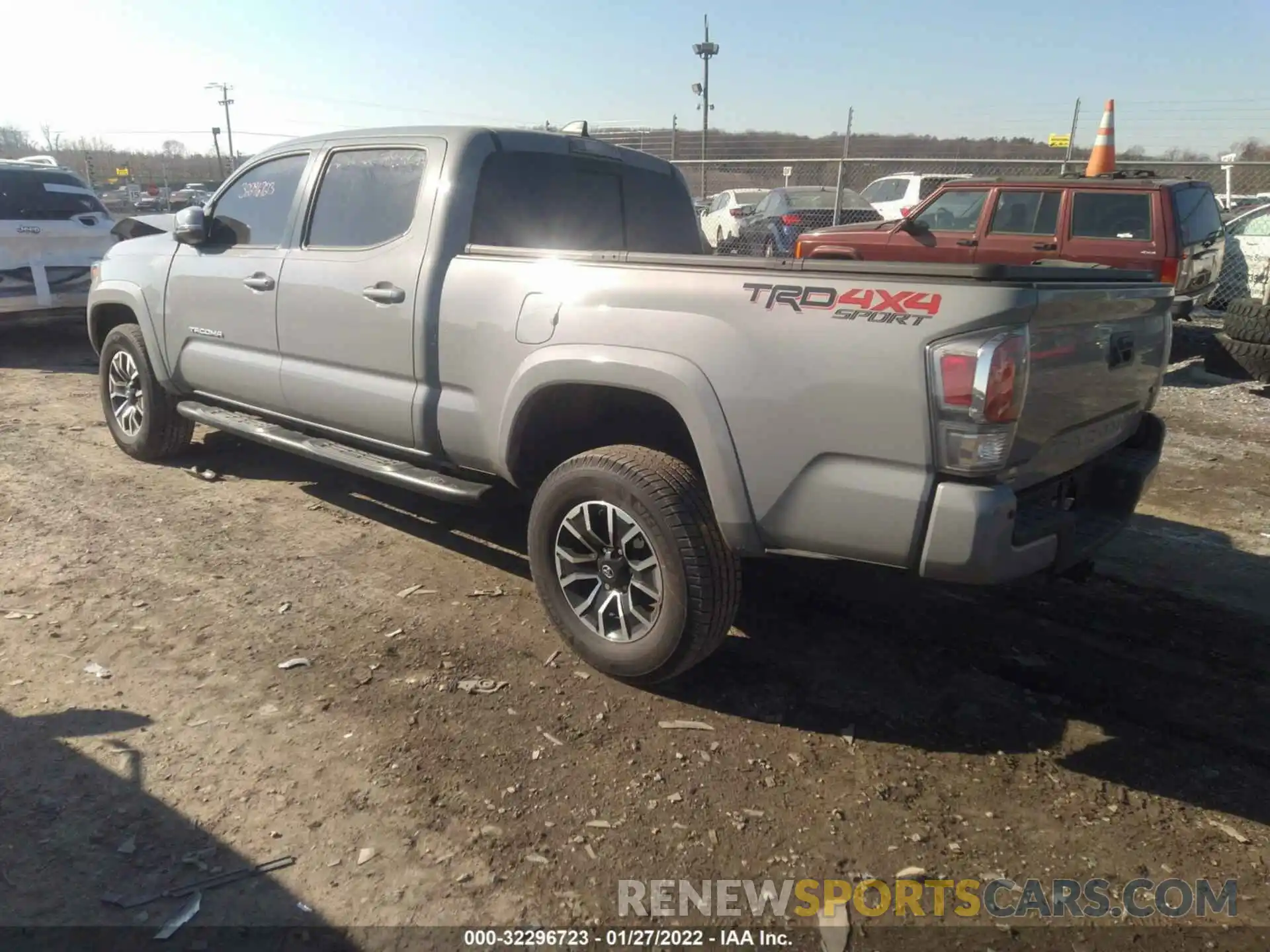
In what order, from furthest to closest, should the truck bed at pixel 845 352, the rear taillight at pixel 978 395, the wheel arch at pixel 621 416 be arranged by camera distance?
the wheel arch at pixel 621 416 < the truck bed at pixel 845 352 < the rear taillight at pixel 978 395

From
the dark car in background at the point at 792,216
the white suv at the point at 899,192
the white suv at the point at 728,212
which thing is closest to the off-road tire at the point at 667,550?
the dark car in background at the point at 792,216

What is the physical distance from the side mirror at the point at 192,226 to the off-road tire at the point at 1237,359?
8.53 meters

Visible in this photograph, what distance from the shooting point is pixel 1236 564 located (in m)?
4.52

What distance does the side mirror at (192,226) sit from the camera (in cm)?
490

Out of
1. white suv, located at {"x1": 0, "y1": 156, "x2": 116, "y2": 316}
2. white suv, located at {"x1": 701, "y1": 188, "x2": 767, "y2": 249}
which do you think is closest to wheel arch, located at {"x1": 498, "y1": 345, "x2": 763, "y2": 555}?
white suv, located at {"x1": 0, "y1": 156, "x2": 116, "y2": 316}

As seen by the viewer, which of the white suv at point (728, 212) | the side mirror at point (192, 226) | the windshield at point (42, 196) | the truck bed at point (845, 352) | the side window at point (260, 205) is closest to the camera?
the truck bed at point (845, 352)

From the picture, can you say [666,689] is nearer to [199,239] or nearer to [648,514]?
[648,514]

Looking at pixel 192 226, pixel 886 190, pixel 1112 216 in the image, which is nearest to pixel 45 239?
pixel 192 226

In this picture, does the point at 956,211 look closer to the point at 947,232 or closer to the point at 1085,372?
the point at 947,232

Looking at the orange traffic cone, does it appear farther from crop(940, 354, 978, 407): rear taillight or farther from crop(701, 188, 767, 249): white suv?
crop(940, 354, 978, 407): rear taillight

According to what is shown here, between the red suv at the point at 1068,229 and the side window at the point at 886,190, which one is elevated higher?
the side window at the point at 886,190

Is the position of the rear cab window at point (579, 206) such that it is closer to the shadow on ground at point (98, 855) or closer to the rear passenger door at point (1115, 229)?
the shadow on ground at point (98, 855)

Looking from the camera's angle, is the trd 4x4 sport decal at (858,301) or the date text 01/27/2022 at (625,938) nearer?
the date text 01/27/2022 at (625,938)

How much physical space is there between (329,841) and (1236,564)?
175 inches
